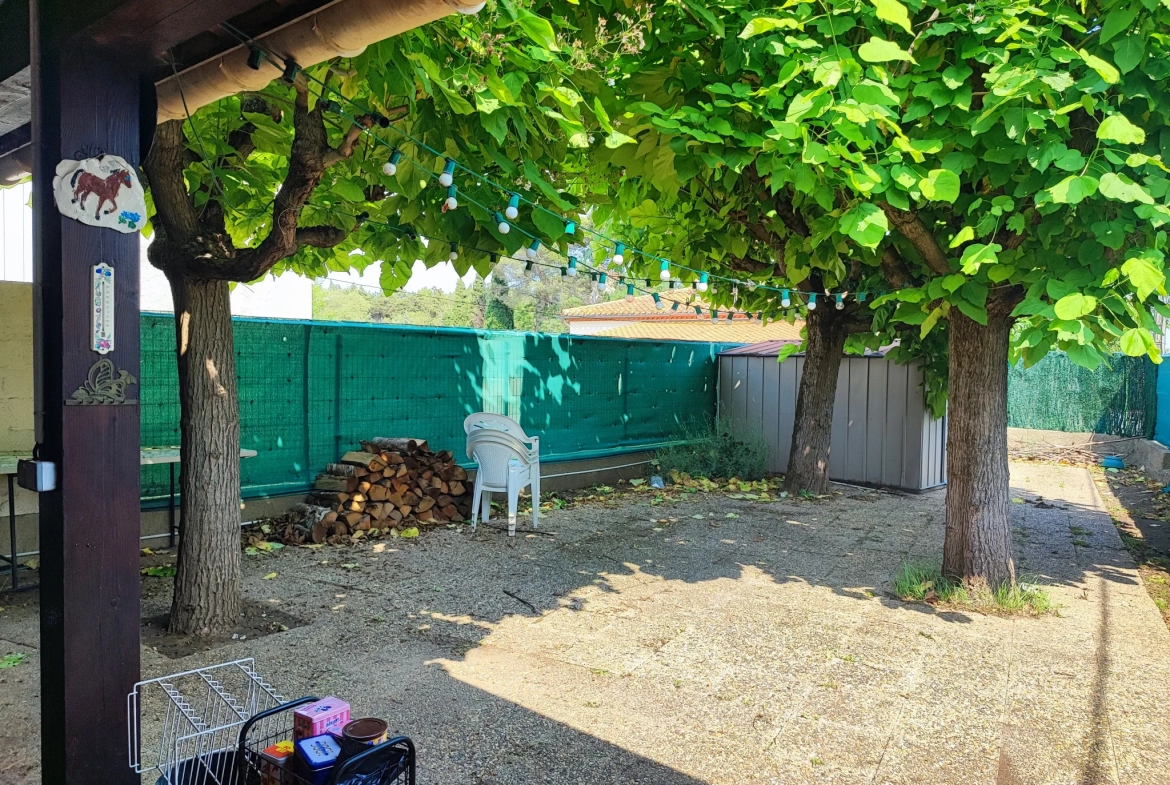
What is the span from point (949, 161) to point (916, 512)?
554 centimetres

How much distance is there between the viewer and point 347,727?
7.07 feet

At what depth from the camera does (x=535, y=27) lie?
9.50 ft

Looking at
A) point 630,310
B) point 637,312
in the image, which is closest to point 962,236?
point 637,312

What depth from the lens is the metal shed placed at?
10.1 metres

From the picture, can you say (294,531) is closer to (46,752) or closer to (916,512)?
(46,752)

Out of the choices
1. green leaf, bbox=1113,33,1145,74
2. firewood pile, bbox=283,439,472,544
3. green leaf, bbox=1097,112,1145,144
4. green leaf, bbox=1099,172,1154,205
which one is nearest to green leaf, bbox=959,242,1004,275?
green leaf, bbox=1099,172,1154,205

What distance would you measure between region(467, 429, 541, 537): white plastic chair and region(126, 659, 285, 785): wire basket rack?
343 centimetres

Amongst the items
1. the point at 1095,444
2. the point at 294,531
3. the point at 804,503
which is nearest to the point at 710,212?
the point at 804,503

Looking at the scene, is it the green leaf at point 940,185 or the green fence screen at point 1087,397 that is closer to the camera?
the green leaf at point 940,185

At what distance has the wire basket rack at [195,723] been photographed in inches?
89.3

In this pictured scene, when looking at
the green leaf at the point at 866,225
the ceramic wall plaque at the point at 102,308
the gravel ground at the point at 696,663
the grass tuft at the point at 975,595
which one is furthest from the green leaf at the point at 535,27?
the grass tuft at the point at 975,595

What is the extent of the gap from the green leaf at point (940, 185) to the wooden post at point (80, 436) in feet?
11.2

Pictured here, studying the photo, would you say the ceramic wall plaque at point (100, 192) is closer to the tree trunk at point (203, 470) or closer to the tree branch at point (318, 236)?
the tree branch at point (318, 236)

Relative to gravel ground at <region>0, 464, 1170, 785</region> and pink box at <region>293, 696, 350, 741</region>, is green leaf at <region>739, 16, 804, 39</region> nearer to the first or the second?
gravel ground at <region>0, 464, 1170, 785</region>
